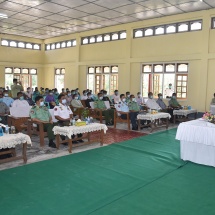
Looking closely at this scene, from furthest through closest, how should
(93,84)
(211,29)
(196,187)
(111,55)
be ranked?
(93,84), (111,55), (211,29), (196,187)

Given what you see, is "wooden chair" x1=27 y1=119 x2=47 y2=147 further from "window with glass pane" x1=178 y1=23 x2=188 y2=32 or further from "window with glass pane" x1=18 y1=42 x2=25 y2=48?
"window with glass pane" x1=18 y1=42 x2=25 y2=48

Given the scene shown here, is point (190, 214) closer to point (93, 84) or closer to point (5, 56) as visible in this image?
point (93, 84)

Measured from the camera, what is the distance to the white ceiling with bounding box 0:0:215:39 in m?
9.38

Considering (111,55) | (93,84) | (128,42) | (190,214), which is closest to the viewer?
(190,214)

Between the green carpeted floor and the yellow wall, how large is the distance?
5812 millimetres

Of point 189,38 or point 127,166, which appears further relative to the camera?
point 189,38

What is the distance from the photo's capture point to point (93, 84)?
48.6 ft

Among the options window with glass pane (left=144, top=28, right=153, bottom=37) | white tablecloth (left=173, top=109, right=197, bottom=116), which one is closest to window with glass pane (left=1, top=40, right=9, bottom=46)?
window with glass pane (left=144, top=28, right=153, bottom=37)

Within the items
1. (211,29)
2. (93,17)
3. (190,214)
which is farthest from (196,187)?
(93,17)

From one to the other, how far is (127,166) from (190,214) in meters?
1.87

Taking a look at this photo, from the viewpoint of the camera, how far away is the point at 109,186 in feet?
13.1

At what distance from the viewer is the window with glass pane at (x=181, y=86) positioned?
441 inches

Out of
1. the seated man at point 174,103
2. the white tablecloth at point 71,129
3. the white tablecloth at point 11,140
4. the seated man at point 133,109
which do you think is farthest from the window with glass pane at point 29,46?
the white tablecloth at point 11,140

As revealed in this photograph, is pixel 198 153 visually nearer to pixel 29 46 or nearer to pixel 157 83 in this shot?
pixel 157 83
